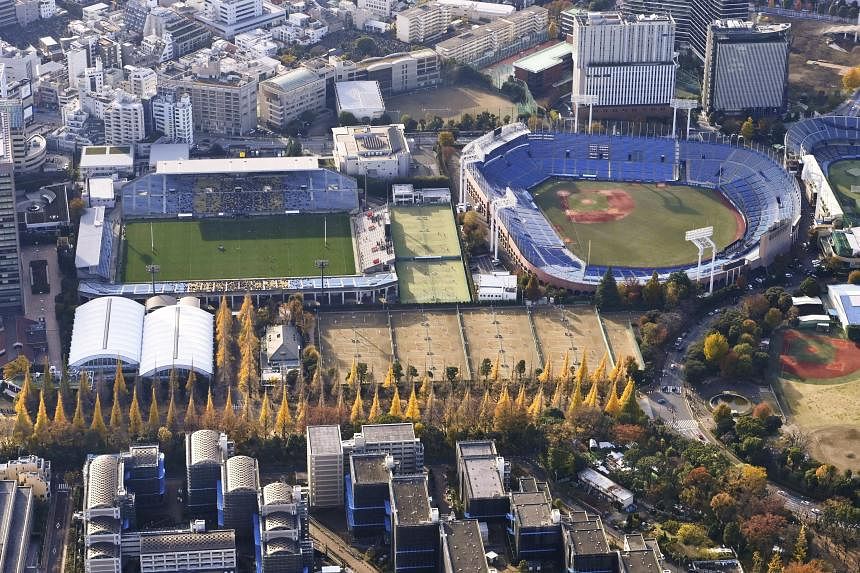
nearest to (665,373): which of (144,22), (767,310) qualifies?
(767,310)

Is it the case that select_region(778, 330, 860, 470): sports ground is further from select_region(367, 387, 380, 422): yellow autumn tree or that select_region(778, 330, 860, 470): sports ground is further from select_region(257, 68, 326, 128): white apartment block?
select_region(257, 68, 326, 128): white apartment block

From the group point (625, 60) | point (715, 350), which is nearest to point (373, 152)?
point (625, 60)

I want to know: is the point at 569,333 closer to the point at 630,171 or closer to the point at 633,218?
the point at 633,218

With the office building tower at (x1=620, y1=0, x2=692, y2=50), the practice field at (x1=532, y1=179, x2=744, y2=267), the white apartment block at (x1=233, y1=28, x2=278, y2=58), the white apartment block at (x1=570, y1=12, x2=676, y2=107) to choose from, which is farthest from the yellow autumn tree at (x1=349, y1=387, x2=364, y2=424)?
the office building tower at (x1=620, y1=0, x2=692, y2=50)

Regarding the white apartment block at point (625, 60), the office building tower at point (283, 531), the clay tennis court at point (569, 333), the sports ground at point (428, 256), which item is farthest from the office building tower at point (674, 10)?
the office building tower at point (283, 531)

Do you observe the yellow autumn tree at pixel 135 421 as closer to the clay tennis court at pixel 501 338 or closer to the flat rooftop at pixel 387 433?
the flat rooftop at pixel 387 433

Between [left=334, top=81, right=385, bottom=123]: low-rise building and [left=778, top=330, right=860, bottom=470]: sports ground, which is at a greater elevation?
[left=334, top=81, right=385, bottom=123]: low-rise building
